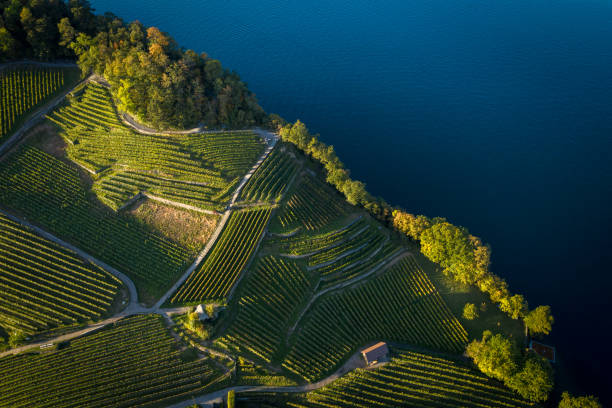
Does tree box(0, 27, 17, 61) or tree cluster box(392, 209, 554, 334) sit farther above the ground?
tree box(0, 27, 17, 61)

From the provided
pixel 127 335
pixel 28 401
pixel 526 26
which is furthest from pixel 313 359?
pixel 526 26

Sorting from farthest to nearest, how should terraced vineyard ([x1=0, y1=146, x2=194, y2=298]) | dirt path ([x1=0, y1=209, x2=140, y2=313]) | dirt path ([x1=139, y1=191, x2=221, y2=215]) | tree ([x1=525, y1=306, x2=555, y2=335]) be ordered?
dirt path ([x1=139, y1=191, x2=221, y2=215]), tree ([x1=525, y1=306, x2=555, y2=335]), terraced vineyard ([x1=0, y1=146, x2=194, y2=298]), dirt path ([x1=0, y1=209, x2=140, y2=313])

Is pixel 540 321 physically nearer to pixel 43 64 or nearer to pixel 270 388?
pixel 270 388

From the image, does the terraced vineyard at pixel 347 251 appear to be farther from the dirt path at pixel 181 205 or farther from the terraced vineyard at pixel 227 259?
the dirt path at pixel 181 205

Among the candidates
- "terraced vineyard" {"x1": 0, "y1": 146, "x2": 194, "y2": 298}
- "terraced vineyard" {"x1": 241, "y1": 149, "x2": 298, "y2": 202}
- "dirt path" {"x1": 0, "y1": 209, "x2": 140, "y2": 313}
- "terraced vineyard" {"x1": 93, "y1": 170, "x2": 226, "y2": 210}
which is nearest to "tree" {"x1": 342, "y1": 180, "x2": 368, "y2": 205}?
"terraced vineyard" {"x1": 241, "y1": 149, "x2": 298, "y2": 202}

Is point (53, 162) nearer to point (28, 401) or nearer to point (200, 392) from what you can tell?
point (28, 401)

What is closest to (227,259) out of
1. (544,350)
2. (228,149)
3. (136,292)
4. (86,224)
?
(136,292)

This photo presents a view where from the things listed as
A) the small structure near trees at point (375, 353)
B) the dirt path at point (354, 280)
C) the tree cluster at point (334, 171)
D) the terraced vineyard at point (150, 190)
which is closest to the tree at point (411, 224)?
the tree cluster at point (334, 171)

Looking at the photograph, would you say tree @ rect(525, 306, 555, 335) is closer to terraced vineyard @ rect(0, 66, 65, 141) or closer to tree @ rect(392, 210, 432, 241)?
tree @ rect(392, 210, 432, 241)
